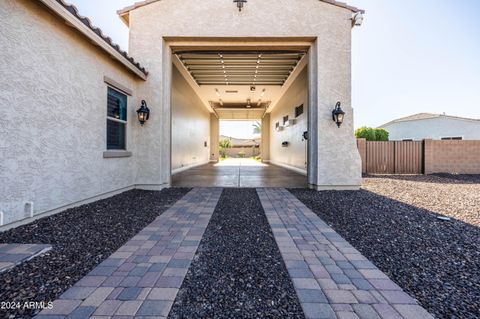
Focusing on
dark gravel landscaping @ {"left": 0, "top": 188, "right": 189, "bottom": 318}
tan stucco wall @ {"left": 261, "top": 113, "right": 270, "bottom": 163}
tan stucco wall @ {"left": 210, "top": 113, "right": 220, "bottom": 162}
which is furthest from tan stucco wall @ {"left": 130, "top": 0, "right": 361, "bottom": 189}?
tan stucco wall @ {"left": 210, "top": 113, "right": 220, "bottom": 162}

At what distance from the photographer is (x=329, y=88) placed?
575 centimetres

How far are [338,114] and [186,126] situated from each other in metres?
7.59

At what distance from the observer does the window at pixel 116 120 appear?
4972 mm

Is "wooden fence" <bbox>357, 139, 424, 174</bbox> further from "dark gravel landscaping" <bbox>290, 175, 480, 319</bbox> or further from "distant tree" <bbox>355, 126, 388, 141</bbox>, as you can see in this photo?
"distant tree" <bbox>355, 126, 388, 141</bbox>

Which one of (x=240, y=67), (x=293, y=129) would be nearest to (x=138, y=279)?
(x=240, y=67)

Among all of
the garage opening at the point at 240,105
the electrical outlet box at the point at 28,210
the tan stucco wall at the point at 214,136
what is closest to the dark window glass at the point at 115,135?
the garage opening at the point at 240,105

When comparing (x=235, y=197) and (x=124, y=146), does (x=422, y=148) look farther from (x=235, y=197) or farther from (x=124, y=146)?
(x=124, y=146)

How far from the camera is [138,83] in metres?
5.83

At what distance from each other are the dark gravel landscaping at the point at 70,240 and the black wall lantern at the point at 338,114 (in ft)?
14.0

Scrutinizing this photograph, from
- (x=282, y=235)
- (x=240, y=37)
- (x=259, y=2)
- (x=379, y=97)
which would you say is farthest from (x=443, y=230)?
(x=379, y=97)

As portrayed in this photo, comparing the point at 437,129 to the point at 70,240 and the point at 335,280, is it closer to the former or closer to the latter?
the point at 335,280

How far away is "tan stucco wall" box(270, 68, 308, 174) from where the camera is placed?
30.0 feet

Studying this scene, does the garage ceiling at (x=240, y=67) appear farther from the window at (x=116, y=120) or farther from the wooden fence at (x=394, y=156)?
the wooden fence at (x=394, y=156)

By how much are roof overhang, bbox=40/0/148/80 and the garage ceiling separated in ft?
7.13
